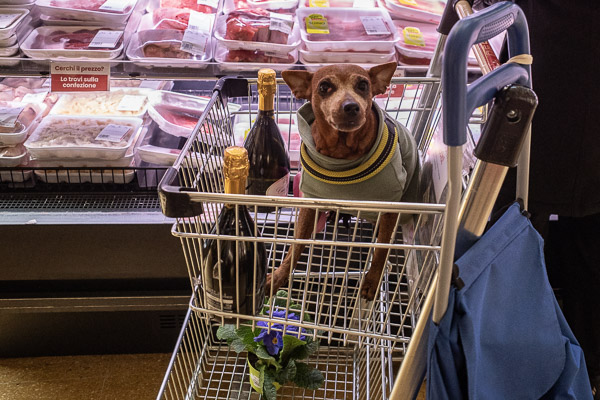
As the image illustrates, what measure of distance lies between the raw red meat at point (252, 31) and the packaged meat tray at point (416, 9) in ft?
1.75

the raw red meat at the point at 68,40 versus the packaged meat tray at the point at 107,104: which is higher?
the raw red meat at the point at 68,40

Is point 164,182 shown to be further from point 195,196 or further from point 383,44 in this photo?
point 383,44

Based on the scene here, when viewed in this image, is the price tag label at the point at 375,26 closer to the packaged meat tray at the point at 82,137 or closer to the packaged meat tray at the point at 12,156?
the packaged meat tray at the point at 82,137

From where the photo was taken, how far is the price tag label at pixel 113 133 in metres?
2.00

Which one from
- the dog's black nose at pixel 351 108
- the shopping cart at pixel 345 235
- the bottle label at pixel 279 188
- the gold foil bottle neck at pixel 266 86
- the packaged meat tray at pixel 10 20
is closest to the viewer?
the shopping cart at pixel 345 235

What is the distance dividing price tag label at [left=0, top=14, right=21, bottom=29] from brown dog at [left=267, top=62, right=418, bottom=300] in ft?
4.16

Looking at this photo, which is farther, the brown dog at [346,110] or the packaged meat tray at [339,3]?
the packaged meat tray at [339,3]

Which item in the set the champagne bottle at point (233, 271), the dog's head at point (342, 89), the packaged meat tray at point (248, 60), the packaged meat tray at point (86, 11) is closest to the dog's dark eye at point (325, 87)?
the dog's head at point (342, 89)

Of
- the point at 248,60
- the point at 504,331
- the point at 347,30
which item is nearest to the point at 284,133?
the point at 248,60

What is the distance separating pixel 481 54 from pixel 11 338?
6.12 feet

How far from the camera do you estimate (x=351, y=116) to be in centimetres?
105

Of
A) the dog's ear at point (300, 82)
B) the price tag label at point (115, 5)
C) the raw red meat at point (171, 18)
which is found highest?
the dog's ear at point (300, 82)

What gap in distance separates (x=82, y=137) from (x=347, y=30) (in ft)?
3.38

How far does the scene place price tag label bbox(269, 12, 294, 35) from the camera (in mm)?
1975
